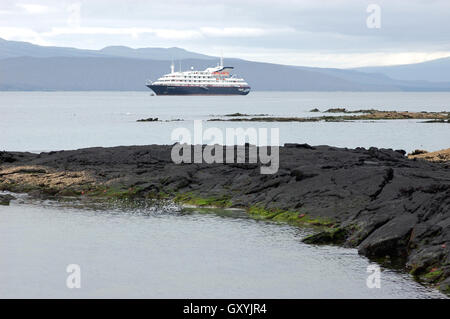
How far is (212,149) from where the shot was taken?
3638 cm

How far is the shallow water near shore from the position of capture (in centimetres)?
1672

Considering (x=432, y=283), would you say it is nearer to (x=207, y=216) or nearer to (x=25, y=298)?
(x=25, y=298)

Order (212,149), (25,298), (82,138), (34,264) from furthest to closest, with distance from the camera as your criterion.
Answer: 1. (82,138)
2. (212,149)
3. (34,264)
4. (25,298)

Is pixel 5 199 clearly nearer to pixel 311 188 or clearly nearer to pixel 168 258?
pixel 168 258

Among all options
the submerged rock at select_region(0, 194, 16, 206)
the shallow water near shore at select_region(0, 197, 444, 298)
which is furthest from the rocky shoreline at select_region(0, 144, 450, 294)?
the submerged rock at select_region(0, 194, 16, 206)

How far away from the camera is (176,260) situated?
64.0 feet

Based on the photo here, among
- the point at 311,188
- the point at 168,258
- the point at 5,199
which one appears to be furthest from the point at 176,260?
the point at 5,199

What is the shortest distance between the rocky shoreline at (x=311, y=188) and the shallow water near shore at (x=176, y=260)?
32.4 inches

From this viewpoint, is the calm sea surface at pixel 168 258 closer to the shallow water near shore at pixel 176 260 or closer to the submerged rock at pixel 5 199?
Answer: the shallow water near shore at pixel 176 260

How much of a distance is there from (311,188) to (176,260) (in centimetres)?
838

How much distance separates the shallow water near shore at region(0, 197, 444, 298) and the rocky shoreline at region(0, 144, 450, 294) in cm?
82

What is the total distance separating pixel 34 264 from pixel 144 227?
5550 mm

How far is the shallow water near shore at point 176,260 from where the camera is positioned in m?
16.7
